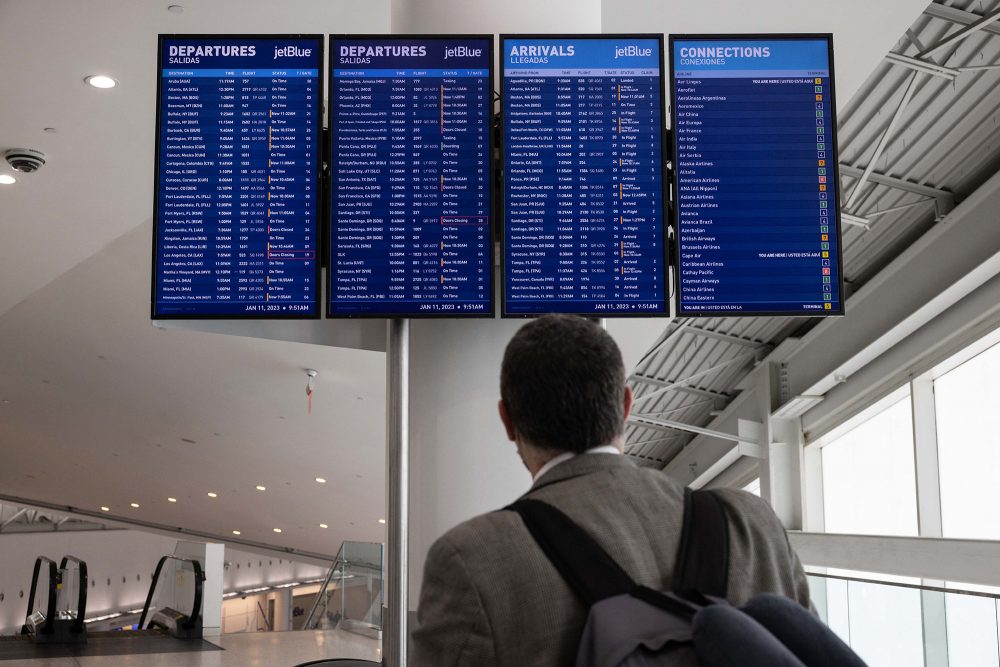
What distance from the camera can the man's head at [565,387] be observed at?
1.70 m

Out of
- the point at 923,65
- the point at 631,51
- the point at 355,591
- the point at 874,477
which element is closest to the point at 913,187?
the point at 923,65

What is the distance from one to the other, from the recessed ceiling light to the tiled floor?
386 centimetres

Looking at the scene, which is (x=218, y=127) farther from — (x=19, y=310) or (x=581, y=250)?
(x=19, y=310)

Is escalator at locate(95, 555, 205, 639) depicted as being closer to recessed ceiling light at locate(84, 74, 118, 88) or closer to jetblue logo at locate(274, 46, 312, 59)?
recessed ceiling light at locate(84, 74, 118, 88)

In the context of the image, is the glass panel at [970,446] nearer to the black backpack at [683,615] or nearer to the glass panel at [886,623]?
the glass panel at [886,623]

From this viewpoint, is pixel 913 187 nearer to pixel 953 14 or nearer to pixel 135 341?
pixel 953 14

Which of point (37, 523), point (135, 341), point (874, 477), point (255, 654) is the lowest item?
point (37, 523)

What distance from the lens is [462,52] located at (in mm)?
3432

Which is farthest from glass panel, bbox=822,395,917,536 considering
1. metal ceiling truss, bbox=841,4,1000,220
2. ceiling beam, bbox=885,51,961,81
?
ceiling beam, bbox=885,51,961,81

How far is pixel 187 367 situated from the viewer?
15250 mm

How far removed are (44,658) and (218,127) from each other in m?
5.60

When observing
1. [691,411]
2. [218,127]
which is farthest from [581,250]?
[691,411]

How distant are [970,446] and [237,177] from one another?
13.6 m

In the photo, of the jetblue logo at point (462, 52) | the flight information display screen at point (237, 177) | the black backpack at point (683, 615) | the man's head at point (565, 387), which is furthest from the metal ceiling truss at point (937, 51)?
the black backpack at point (683, 615)
